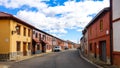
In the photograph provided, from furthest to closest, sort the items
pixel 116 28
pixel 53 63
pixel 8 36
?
pixel 8 36 < pixel 53 63 < pixel 116 28

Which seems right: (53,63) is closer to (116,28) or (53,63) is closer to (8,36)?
(116,28)

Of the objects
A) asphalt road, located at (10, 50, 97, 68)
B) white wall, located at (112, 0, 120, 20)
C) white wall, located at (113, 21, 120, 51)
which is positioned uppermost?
white wall, located at (112, 0, 120, 20)

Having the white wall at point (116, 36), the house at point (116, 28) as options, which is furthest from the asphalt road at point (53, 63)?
the white wall at point (116, 36)

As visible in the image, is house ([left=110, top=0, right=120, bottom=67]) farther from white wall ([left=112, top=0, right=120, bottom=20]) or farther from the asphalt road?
the asphalt road

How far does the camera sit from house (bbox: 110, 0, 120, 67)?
19156 mm

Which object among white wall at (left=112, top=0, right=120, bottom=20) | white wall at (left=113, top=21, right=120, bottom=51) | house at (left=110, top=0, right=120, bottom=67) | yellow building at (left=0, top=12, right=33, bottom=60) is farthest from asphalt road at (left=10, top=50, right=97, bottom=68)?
white wall at (left=112, top=0, right=120, bottom=20)

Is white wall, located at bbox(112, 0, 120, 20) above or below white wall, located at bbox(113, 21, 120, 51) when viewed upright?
above

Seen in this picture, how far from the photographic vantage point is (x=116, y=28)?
64.8 ft

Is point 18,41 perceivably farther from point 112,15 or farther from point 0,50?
point 112,15

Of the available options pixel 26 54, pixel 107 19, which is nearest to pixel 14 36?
pixel 26 54

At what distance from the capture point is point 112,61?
70.0 ft

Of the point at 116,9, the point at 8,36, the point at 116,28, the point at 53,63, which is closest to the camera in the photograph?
the point at 116,9

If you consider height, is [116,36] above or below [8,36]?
below

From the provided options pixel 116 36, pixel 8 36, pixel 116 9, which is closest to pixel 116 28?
pixel 116 36
